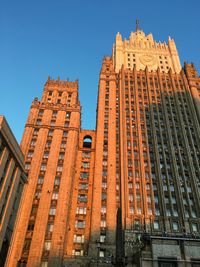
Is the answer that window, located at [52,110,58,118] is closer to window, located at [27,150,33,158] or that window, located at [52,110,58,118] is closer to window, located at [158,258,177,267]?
window, located at [27,150,33,158]

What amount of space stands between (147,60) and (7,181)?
72.6m

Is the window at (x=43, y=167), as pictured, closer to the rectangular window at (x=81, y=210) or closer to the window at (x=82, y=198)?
the window at (x=82, y=198)

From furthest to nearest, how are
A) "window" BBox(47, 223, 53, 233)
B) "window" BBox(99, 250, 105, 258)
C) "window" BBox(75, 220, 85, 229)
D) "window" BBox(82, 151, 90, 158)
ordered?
1. "window" BBox(82, 151, 90, 158)
2. "window" BBox(75, 220, 85, 229)
3. "window" BBox(99, 250, 105, 258)
4. "window" BBox(47, 223, 53, 233)

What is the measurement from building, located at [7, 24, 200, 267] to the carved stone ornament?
10355 millimetres

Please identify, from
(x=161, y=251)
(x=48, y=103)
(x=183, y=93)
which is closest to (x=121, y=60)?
(x=183, y=93)

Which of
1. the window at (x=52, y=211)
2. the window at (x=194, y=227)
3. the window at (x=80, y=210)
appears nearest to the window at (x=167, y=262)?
the window at (x=194, y=227)

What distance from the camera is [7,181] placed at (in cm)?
3938

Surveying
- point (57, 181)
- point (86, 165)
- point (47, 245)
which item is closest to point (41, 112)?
point (86, 165)

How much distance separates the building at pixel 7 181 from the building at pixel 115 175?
2.56 metres

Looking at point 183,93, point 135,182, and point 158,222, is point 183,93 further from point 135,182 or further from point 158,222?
point 158,222

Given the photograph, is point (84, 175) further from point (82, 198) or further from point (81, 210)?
point (81, 210)

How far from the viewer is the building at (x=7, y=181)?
38094 mm

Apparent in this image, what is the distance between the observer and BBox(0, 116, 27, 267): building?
3809 centimetres

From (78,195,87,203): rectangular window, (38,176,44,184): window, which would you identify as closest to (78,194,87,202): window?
(78,195,87,203): rectangular window
